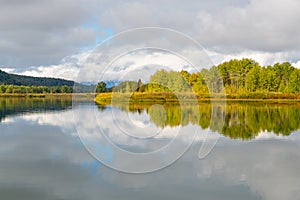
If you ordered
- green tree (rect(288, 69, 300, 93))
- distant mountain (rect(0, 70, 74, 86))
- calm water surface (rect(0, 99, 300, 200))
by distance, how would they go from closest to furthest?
calm water surface (rect(0, 99, 300, 200)) < green tree (rect(288, 69, 300, 93)) < distant mountain (rect(0, 70, 74, 86))

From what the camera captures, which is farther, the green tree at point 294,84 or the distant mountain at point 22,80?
the distant mountain at point 22,80

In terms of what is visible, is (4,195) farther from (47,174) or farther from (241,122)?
(241,122)

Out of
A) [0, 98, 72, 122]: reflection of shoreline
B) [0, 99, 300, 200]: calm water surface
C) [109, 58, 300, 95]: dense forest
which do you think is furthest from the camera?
[109, 58, 300, 95]: dense forest

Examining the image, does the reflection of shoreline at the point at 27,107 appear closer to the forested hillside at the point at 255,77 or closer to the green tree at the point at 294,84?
the forested hillside at the point at 255,77

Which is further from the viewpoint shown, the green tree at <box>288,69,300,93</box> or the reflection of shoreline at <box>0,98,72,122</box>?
the green tree at <box>288,69,300,93</box>

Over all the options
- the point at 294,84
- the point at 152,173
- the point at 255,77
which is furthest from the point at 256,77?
the point at 152,173

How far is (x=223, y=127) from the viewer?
16281 mm

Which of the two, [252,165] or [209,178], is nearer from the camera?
[209,178]

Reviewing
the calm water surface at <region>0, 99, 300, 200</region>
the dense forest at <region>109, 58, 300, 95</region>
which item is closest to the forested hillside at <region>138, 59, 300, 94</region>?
the dense forest at <region>109, 58, 300, 95</region>

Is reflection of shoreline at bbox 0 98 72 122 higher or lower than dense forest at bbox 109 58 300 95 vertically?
lower

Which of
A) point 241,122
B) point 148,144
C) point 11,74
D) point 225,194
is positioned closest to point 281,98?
point 241,122

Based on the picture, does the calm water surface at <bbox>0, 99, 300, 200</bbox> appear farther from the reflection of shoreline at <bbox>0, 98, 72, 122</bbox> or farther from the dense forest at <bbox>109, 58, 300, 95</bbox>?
the dense forest at <bbox>109, 58, 300, 95</bbox>

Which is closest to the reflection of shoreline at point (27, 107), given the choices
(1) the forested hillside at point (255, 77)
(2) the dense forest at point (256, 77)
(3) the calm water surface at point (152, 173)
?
(3) the calm water surface at point (152, 173)

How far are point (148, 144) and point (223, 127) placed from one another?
6746 millimetres
